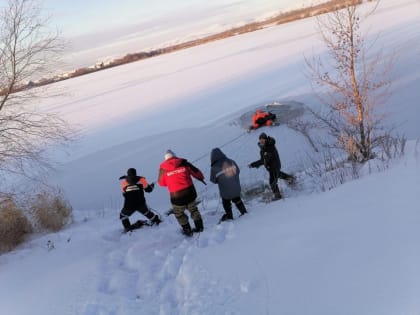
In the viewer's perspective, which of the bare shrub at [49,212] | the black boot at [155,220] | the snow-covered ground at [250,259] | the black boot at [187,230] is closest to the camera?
the snow-covered ground at [250,259]

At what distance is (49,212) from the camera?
883cm

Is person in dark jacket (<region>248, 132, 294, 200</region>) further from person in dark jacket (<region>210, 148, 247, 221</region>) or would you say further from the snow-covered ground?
person in dark jacket (<region>210, 148, 247, 221</region>)

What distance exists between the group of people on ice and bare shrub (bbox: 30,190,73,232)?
2.76 meters

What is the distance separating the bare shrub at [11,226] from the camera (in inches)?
306

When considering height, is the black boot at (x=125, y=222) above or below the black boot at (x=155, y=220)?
above

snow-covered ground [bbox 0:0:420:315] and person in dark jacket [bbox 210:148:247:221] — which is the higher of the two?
person in dark jacket [bbox 210:148:247:221]

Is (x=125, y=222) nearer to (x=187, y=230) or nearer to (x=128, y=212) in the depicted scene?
(x=128, y=212)

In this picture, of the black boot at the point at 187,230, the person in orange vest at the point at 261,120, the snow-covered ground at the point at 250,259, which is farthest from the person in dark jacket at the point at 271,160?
the person in orange vest at the point at 261,120

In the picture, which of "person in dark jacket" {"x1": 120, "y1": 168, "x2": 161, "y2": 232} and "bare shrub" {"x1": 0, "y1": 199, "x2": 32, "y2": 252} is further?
"bare shrub" {"x1": 0, "y1": 199, "x2": 32, "y2": 252}

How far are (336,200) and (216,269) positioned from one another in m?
1.79

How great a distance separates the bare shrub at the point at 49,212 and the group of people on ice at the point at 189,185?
2.76m

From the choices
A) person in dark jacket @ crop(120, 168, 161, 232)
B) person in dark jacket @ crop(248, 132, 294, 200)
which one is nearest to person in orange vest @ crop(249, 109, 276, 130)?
person in dark jacket @ crop(248, 132, 294, 200)

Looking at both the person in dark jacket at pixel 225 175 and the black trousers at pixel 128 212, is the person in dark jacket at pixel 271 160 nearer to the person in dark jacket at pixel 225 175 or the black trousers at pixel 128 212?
the person in dark jacket at pixel 225 175

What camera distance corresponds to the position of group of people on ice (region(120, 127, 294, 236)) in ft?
19.1
